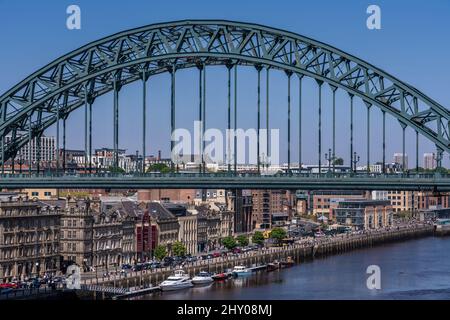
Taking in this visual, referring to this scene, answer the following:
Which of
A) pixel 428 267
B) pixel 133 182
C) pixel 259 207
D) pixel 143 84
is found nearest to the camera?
pixel 133 182

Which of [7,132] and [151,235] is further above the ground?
[7,132]

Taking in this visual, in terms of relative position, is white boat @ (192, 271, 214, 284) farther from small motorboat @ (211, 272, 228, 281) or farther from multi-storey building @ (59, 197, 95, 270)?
multi-storey building @ (59, 197, 95, 270)

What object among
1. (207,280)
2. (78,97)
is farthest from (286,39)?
(207,280)

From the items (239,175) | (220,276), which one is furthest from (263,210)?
(239,175)

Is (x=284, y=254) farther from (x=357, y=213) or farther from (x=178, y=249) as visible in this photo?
(x=357, y=213)

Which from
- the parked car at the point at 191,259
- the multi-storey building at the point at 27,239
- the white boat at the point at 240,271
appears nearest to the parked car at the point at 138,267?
the multi-storey building at the point at 27,239
